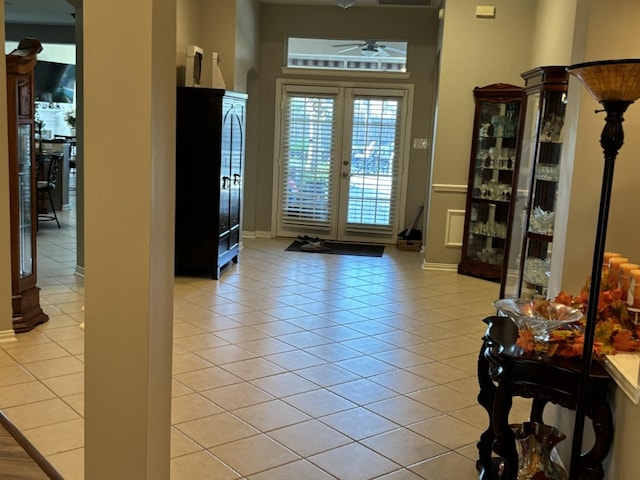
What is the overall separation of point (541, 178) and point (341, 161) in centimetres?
419

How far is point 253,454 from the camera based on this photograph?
120 inches

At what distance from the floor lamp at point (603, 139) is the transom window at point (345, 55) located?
21.9 ft

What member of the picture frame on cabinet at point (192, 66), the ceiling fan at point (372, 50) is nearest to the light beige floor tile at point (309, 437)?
the picture frame on cabinet at point (192, 66)

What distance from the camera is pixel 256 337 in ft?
15.7

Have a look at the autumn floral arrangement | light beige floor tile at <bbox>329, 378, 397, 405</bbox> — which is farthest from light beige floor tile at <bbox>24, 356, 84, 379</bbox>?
the autumn floral arrangement

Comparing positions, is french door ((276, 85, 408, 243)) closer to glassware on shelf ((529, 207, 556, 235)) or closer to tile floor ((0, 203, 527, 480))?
tile floor ((0, 203, 527, 480))

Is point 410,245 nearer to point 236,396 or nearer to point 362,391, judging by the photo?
point 362,391

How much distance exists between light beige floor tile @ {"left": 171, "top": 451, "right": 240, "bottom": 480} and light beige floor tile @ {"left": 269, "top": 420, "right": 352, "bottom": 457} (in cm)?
36

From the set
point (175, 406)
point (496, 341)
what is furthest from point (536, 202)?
point (175, 406)

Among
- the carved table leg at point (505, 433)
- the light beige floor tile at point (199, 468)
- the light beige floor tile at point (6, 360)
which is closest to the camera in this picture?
the carved table leg at point (505, 433)

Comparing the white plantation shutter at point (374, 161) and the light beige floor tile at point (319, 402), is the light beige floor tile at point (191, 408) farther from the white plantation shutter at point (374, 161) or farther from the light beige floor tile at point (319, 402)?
the white plantation shutter at point (374, 161)

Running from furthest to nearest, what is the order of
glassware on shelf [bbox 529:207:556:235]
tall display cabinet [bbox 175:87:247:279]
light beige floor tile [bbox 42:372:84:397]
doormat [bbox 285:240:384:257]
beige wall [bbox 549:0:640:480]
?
1. doormat [bbox 285:240:384:257]
2. tall display cabinet [bbox 175:87:247:279]
3. glassware on shelf [bbox 529:207:556:235]
4. light beige floor tile [bbox 42:372:84:397]
5. beige wall [bbox 549:0:640:480]

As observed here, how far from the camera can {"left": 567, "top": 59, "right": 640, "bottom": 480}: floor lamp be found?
6.83ft

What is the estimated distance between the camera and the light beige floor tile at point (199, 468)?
284 cm
